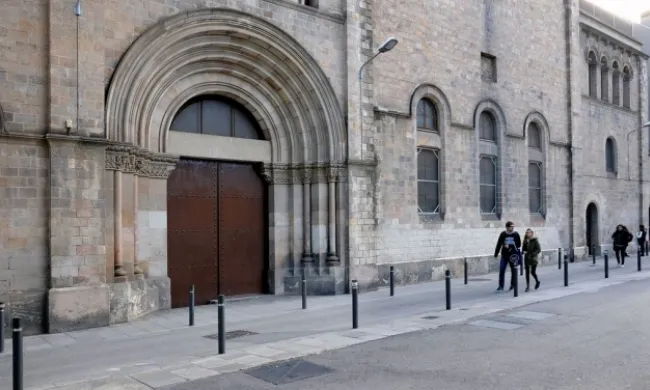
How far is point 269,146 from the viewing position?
15227 mm

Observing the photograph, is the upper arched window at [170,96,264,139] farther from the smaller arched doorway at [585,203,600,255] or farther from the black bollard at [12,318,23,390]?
the smaller arched doorway at [585,203,600,255]

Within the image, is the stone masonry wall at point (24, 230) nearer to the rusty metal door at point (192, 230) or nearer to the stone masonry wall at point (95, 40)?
the stone masonry wall at point (95, 40)

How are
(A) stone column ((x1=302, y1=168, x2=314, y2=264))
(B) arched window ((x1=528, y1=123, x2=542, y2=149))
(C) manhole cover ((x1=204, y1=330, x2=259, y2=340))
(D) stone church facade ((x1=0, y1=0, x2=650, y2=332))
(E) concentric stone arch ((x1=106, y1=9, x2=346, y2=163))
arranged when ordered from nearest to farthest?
(C) manhole cover ((x1=204, y1=330, x2=259, y2=340)) → (D) stone church facade ((x1=0, y1=0, x2=650, y2=332)) → (E) concentric stone arch ((x1=106, y1=9, x2=346, y2=163)) → (A) stone column ((x1=302, y1=168, x2=314, y2=264)) → (B) arched window ((x1=528, y1=123, x2=542, y2=149))

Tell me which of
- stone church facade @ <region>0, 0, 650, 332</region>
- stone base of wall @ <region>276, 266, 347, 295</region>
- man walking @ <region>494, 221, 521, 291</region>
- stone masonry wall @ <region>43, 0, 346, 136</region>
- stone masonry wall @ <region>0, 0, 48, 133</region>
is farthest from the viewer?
stone base of wall @ <region>276, 266, 347, 295</region>

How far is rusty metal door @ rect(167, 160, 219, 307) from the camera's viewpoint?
44.0 feet

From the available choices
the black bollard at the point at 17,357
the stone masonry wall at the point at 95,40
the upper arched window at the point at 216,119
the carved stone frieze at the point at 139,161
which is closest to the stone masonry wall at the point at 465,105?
the upper arched window at the point at 216,119

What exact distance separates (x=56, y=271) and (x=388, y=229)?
9.27 metres

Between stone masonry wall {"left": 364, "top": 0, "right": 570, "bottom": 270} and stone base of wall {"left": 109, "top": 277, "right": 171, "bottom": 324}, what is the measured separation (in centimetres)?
655

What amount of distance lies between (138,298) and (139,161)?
2.84 meters

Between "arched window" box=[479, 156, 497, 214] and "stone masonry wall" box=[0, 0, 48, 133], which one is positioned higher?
"stone masonry wall" box=[0, 0, 48, 133]

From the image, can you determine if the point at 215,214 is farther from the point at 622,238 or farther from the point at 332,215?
the point at 622,238

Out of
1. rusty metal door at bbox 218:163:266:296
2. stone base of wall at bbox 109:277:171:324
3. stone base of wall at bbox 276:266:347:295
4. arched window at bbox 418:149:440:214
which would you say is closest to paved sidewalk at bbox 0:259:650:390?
→ stone base of wall at bbox 109:277:171:324

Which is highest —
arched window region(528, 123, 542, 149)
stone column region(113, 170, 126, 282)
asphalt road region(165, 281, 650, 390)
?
arched window region(528, 123, 542, 149)

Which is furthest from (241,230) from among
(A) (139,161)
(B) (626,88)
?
(B) (626,88)
